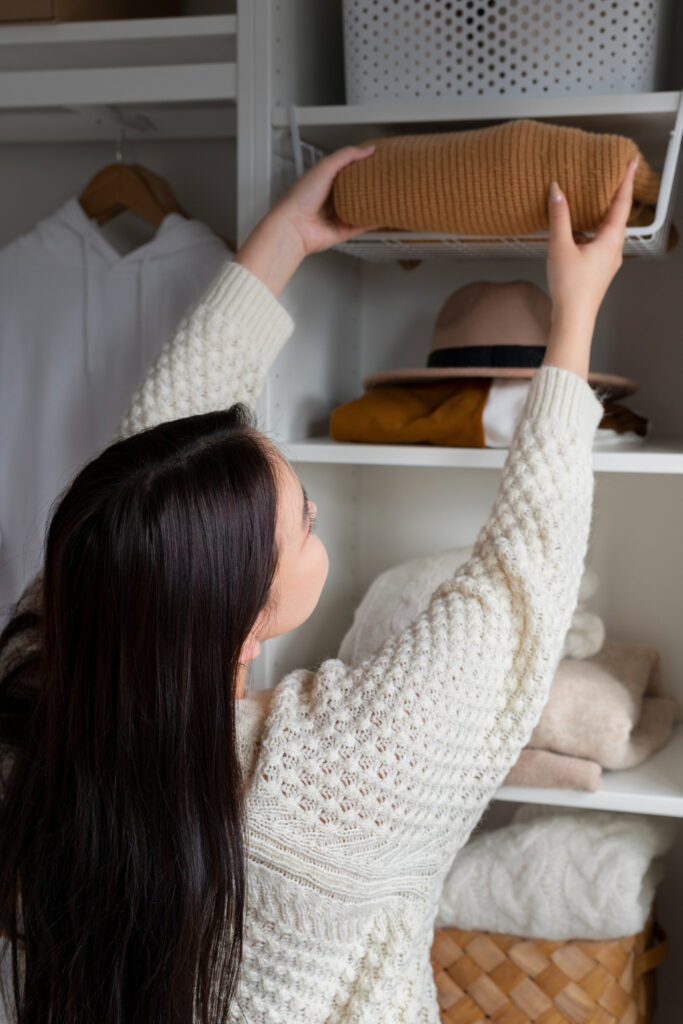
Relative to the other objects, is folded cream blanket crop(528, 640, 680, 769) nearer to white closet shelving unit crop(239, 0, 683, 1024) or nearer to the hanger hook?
white closet shelving unit crop(239, 0, 683, 1024)

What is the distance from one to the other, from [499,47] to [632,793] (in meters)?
0.80

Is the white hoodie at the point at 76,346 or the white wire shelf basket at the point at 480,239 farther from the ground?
the white wire shelf basket at the point at 480,239

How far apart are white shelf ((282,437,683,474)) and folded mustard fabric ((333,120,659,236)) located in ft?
0.75

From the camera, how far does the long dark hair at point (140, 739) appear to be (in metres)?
0.63

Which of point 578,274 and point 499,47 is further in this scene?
point 499,47

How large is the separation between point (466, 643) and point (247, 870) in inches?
9.7

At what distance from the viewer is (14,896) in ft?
2.31

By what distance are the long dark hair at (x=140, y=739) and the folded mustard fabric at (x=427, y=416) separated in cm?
38

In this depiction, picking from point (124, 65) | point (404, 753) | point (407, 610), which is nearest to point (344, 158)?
point (124, 65)

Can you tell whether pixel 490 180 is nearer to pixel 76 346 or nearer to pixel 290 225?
pixel 290 225

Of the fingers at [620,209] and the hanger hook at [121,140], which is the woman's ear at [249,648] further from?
the hanger hook at [121,140]

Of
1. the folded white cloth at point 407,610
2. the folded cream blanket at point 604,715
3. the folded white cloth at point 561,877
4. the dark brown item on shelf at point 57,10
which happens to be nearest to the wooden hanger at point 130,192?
the dark brown item on shelf at point 57,10

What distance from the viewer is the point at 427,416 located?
3.51ft

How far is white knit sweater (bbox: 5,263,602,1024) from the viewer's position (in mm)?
738
